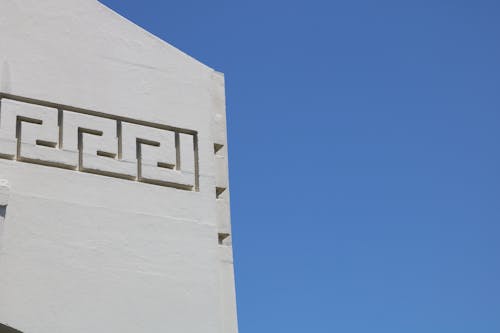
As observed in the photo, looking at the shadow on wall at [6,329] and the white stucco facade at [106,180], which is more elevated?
the white stucco facade at [106,180]

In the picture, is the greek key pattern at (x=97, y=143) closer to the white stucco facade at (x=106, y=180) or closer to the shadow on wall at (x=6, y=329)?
the white stucco facade at (x=106, y=180)

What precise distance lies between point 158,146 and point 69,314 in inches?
81.8

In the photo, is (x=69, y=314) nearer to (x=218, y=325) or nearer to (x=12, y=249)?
(x=12, y=249)

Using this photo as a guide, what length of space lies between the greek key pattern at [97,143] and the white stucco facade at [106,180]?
13 mm

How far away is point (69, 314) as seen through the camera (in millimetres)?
8562

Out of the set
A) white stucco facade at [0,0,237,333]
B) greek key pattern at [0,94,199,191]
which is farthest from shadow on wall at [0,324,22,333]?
greek key pattern at [0,94,199,191]

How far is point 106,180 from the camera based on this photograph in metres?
9.32

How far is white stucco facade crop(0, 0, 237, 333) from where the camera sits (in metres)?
8.66

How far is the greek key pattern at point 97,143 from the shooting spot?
901 cm

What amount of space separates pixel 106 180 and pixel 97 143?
0.40 meters

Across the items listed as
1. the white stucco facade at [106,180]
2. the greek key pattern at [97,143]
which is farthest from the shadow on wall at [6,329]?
the greek key pattern at [97,143]

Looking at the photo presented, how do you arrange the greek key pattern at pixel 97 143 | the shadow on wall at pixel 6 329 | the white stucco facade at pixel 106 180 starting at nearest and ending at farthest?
the shadow on wall at pixel 6 329
the white stucco facade at pixel 106 180
the greek key pattern at pixel 97 143

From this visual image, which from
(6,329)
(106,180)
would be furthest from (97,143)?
(6,329)

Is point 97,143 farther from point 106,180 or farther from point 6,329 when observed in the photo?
point 6,329
